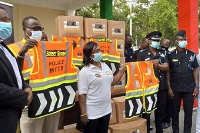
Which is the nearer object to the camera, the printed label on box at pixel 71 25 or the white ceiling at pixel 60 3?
the printed label on box at pixel 71 25

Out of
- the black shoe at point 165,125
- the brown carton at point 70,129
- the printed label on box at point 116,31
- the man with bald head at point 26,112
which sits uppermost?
the printed label on box at point 116,31

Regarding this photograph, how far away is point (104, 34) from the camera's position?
376 cm

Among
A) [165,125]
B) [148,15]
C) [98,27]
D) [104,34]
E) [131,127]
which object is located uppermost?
[148,15]

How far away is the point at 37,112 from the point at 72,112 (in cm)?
126

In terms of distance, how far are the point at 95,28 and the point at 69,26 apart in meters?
0.47

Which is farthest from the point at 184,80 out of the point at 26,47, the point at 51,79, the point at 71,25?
the point at 26,47

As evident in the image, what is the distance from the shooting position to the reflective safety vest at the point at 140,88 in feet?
10.7

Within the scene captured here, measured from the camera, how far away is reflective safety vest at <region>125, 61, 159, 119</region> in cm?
326

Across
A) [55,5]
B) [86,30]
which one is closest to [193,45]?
[86,30]

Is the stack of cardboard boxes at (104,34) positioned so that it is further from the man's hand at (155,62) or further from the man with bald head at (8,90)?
the man with bald head at (8,90)

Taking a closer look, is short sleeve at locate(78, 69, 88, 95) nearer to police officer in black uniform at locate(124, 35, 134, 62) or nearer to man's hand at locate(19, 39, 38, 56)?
man's hand at locate(19, 39, 38, 56)

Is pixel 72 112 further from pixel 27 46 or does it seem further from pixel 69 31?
pixel 27 46

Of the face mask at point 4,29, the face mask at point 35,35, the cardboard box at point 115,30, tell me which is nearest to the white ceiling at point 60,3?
the cardboard box at point 115,30

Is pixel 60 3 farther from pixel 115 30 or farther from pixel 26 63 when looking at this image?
pixel 26 63
